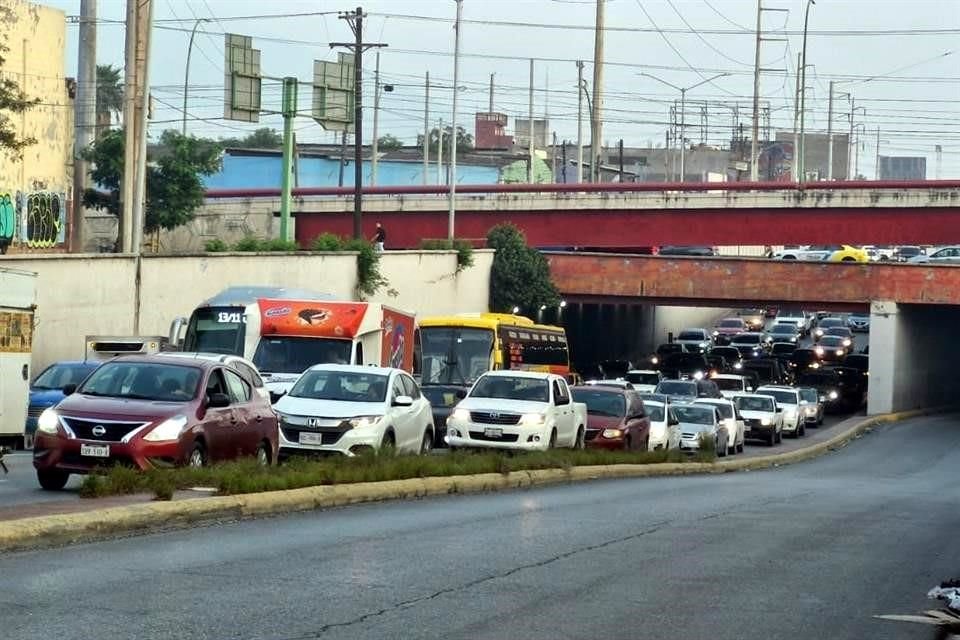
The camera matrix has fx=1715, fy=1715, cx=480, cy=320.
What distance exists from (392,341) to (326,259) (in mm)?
20000

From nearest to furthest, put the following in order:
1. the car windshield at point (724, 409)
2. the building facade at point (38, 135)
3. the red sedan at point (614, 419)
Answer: the red sedan at point (614, 419) → the car windshield at point (724, 409) → the building facade at point (38, 135)

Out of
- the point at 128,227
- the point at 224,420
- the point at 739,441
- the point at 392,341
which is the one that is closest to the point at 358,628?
the point at 224,420

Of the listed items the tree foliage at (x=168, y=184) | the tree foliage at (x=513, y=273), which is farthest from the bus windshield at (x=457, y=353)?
the tree foliage at (x=168, y=184)

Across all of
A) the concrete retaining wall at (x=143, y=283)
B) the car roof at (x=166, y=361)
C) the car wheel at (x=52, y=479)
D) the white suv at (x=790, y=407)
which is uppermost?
the concrete retaining wall at (x=143, y=283)

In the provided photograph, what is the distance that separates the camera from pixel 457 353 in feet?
146

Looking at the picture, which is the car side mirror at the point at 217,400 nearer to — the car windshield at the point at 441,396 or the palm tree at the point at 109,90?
the car windshield at the point at 441,396

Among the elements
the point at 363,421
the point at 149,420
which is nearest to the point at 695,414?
the point at 363,421

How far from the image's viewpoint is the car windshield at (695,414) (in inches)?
1719

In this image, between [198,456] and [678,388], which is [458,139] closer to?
[678,388]

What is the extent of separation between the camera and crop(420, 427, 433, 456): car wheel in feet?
90.4

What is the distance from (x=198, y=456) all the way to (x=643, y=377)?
130 feet

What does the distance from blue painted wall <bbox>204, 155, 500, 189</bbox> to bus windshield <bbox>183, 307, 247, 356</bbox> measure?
83.4 m

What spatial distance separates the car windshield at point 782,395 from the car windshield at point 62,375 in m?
28.8

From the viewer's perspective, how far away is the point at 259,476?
1838 cm
